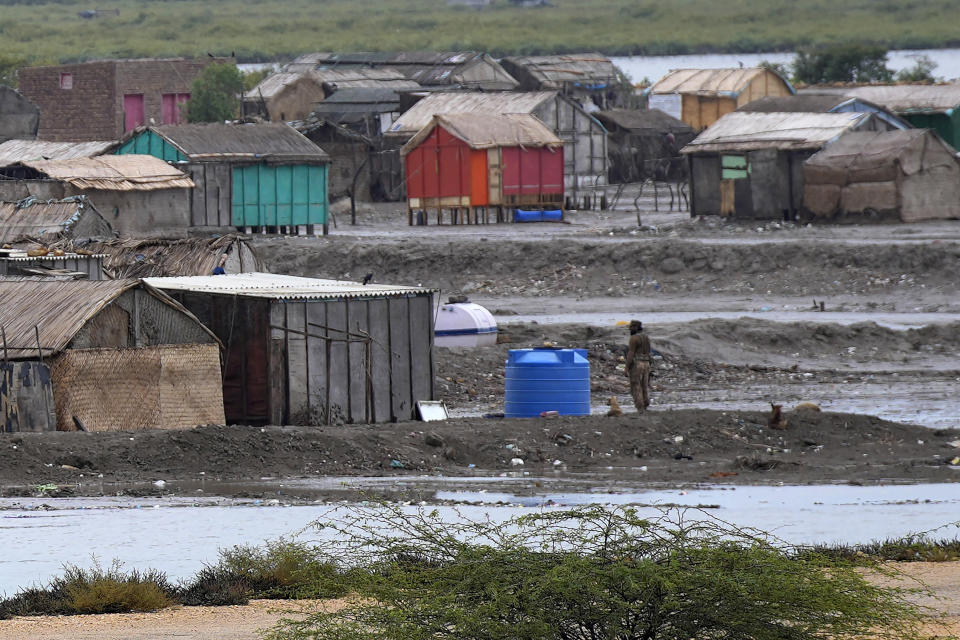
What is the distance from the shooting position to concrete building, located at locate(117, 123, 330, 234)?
41.4 metres

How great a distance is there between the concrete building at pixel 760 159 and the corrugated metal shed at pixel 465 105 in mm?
9880

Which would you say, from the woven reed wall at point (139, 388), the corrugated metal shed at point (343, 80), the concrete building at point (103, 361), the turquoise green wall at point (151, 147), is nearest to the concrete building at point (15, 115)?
the turquoise green wall at point (151, 147)

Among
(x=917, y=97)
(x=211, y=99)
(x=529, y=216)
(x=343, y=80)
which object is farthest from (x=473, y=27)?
(x=529, y=216)

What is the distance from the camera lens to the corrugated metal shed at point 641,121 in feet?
195

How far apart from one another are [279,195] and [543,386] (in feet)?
74.7

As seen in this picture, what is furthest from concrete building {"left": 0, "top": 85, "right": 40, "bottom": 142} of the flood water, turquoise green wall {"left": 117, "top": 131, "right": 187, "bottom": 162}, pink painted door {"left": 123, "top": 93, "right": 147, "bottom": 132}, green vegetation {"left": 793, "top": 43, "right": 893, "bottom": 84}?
green vegetation {"left": 793, "top": 43, "right": 893, "bottom": 84}

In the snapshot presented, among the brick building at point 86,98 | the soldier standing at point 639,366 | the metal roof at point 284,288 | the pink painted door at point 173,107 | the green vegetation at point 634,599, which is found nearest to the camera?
the green vegetation at point 634,599

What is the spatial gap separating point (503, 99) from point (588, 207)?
5.09 m

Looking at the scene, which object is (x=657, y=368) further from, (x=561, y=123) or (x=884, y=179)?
(x=561, y=123)

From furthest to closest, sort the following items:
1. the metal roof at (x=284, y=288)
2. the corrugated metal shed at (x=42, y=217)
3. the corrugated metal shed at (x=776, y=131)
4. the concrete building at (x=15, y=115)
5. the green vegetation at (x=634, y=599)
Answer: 1. the concrete building at (x=15, y=115)
2. the corrugated metal shed at (x=776, y=131)
3. the corrugated metal shed at (x=42, y=217)
4. the metal roof at (x=284, y=288)
5. the green vegetation at (x=634, y=599)

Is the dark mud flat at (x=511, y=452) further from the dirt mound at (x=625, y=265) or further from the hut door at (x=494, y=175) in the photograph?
the hut door at (x=494, y=175)

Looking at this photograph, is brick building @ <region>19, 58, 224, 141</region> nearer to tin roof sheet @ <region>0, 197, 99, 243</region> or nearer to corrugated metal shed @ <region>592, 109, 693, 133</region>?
corrugated metal shed @ <region>592, 109, 693, 133</region>

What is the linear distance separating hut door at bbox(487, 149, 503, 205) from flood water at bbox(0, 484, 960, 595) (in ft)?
96.5

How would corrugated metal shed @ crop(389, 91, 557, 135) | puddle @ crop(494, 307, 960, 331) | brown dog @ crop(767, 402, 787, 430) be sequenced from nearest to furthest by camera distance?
brown dog @ crop(767, 402, 787, 430) < puddle @ crop(494, 307, 960, 331) < corrugated metal shed @ crop(389, 91, 557, 135)
